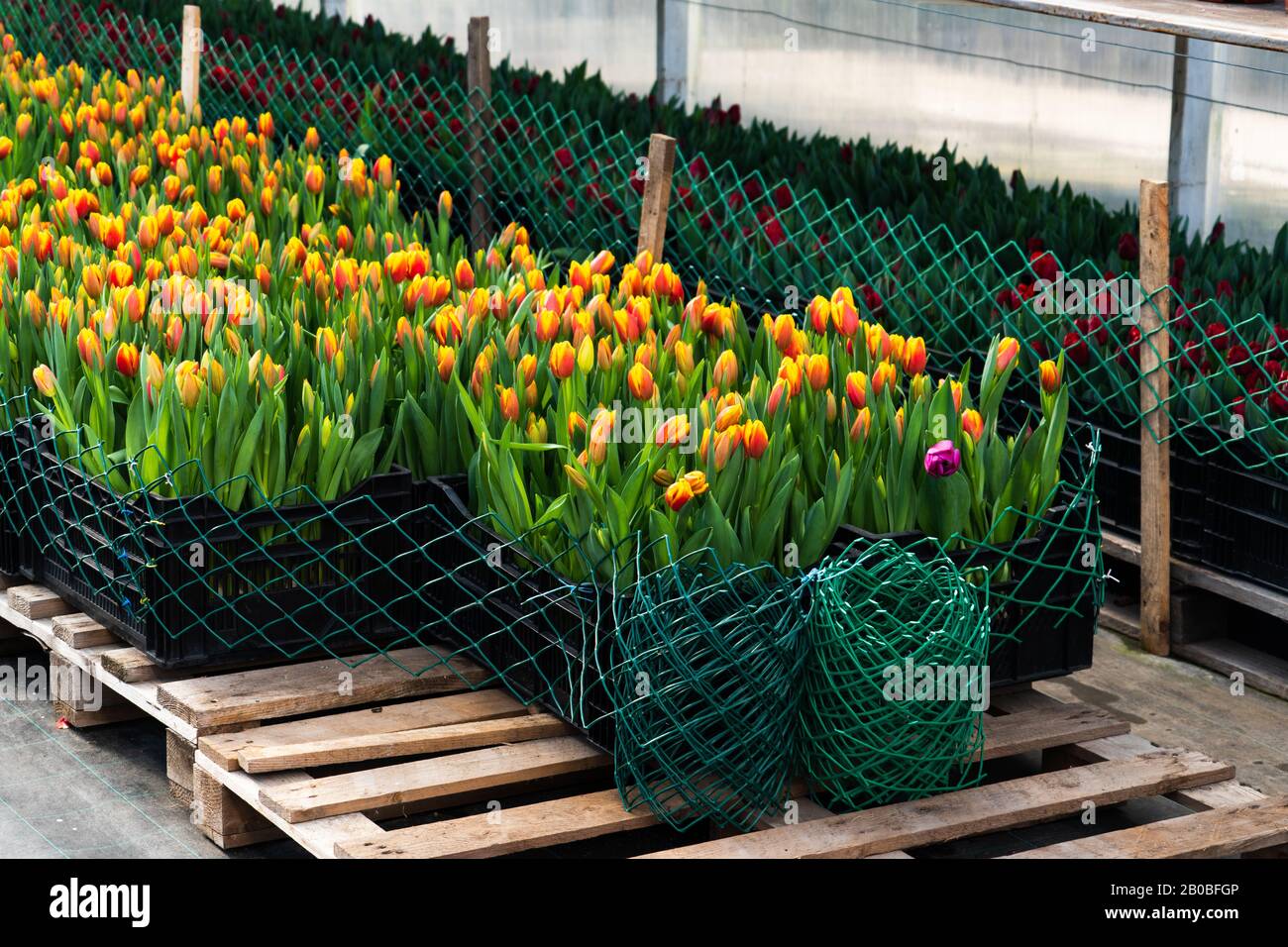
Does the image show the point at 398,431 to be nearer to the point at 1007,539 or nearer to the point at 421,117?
the point at 1007,539

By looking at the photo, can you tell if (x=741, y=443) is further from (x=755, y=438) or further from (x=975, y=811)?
(x=975, y=811)

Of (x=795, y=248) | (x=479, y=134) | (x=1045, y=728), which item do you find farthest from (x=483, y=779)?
(x=479, y=134)

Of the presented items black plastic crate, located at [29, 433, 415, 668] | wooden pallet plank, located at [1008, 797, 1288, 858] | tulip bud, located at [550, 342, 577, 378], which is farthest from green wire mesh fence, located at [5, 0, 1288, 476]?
black plastic crate, located at [29, 433, 415, 668]

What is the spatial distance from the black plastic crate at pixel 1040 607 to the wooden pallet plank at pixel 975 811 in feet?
0.96

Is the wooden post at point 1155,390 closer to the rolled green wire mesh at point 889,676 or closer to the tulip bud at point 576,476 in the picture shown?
the rolled green wire mesh at point 889,676

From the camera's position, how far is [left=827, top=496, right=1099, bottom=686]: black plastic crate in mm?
4684

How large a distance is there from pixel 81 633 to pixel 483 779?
1240 mm

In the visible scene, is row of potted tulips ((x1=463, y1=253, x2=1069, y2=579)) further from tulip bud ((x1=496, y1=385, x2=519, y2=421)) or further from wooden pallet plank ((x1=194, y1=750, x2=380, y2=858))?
wooden pallet plank ((x1=194, y1=750, x2=380, y2=858))

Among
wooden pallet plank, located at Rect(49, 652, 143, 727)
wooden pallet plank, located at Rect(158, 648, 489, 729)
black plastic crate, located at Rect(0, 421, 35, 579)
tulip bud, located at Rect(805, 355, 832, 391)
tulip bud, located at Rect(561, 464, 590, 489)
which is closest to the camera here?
tulip bud, located at Rect(561, 464, 590, 489)

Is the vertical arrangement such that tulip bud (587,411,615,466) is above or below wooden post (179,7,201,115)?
below

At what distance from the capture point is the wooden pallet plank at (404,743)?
4.39 m

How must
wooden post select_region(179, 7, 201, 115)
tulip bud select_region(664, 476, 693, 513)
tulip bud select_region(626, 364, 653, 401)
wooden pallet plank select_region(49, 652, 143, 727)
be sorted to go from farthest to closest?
wooden post select_region(179, 7, 201, 115)
wooden pallet plank select_region(49, 652, 143, 727)
tulip bud select_region(626, 364, 653, 401)
tulip bud select_region(664, 476, 693, 513)

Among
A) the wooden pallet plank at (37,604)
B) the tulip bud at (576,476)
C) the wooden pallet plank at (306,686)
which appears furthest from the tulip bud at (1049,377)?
the wooden pallet plank at (37,604)

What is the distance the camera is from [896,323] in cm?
648
